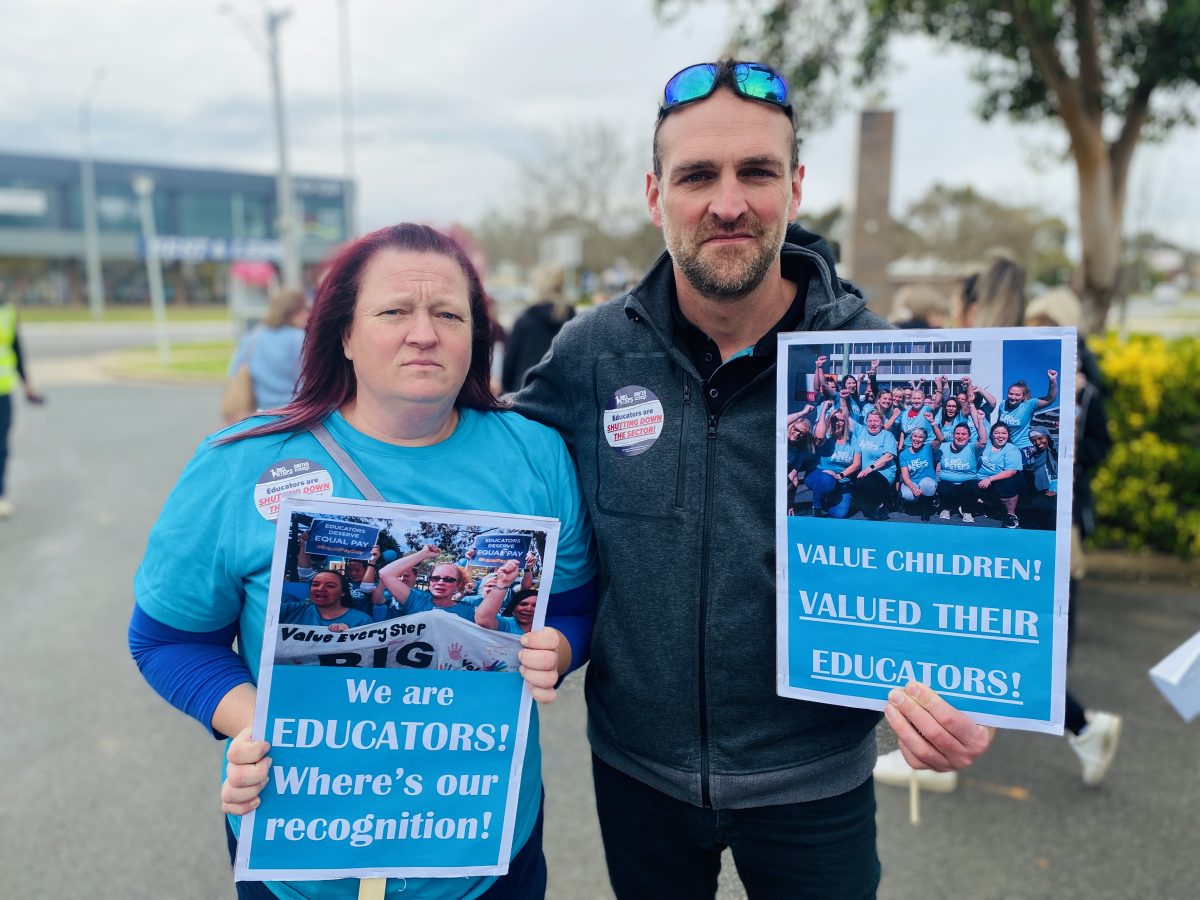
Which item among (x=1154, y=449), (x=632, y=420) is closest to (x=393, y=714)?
(x=632, y=420)

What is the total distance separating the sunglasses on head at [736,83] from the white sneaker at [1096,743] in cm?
297

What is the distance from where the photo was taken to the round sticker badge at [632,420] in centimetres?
179

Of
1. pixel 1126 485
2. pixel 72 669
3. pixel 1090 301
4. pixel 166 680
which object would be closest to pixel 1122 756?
pixel 1126 485

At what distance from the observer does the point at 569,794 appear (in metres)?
3.61

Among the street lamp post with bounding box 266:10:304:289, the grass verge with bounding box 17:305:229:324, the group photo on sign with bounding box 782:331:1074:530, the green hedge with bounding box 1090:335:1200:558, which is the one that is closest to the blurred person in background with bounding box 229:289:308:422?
the group photo on sign with bounding box 782:331:1074:530

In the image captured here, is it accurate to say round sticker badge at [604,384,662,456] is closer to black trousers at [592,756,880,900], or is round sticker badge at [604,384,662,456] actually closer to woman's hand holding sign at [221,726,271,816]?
black trousers at [592,756,880,900]

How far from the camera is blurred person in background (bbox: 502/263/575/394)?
667 cm

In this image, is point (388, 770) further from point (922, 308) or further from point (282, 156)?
point (282, 156)

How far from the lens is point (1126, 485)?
5.96 metres

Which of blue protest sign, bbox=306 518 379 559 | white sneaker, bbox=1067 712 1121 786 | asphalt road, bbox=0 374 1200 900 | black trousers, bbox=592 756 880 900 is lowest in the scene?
asphalt road, bbox=0 374 1200 900

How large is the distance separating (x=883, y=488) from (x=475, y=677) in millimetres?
801

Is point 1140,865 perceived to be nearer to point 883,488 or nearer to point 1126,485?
point 883,488

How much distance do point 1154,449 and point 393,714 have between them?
591 cm

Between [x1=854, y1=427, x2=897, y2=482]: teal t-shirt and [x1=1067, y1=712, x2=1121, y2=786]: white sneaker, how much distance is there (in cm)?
268
